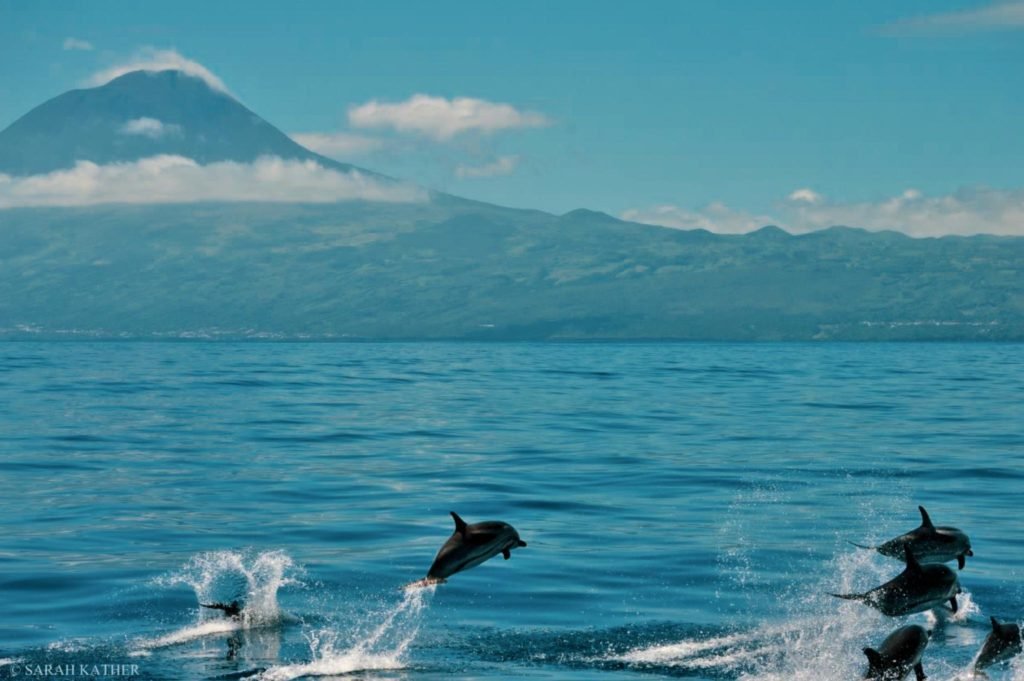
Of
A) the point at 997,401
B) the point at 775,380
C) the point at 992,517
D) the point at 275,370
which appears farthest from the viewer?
the point at 275,370

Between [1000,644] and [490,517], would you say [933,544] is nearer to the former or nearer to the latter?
[1000,644]

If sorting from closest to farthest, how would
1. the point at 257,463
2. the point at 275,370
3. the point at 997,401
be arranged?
the point at 257,463, the point at 997,401, the point at 275,370

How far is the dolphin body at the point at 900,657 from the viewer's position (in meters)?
12.5

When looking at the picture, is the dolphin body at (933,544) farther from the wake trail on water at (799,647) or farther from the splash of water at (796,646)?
the splash of water at (796,646)

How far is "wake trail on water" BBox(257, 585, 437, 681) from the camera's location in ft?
53.8

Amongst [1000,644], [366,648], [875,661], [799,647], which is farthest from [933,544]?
[366,648]

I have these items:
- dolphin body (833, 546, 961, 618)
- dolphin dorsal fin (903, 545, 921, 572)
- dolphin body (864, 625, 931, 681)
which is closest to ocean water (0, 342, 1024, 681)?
dolphin body (833, 546, 961, 618)

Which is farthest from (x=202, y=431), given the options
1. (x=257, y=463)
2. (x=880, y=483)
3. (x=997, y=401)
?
(x=997, y=401)

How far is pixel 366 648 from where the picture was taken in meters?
17.6

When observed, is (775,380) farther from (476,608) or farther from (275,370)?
(476,608)

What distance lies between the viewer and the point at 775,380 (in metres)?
99.8

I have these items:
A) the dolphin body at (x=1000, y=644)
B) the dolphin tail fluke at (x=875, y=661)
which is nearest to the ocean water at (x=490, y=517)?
the dolphin body at (x=1000, y=644)

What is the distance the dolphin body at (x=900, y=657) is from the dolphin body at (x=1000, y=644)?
2.14m

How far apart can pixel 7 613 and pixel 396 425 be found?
111 feet
